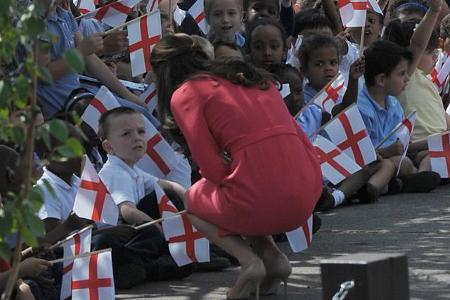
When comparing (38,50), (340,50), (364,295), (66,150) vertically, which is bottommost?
(364,295)

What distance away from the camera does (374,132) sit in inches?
404

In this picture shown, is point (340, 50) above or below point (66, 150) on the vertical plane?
above

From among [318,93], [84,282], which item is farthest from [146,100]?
[84,282]

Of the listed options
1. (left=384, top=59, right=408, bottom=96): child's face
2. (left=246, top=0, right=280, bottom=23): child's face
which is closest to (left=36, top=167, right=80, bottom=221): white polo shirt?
(left=384, top=59, right=408, bottom=96): child's face

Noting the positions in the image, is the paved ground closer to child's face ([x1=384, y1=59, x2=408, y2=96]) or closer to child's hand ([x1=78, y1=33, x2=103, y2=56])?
child's face ([x1=384, y1=59, x2=408, y2=96])

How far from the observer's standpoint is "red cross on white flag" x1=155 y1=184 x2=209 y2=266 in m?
7.19

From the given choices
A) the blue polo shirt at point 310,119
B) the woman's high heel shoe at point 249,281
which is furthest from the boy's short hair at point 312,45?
the woman's high heel shoe at point 249,281

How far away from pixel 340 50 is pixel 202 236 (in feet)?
13.3

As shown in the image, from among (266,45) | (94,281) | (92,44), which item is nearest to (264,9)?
(266,45)

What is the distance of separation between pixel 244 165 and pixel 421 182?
396 cm

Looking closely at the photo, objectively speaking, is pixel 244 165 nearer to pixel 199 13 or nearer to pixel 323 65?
pixel 323 65

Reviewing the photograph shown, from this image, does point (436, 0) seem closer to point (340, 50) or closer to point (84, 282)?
point (340, 50)

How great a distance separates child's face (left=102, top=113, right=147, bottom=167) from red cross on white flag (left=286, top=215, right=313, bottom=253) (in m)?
0.98

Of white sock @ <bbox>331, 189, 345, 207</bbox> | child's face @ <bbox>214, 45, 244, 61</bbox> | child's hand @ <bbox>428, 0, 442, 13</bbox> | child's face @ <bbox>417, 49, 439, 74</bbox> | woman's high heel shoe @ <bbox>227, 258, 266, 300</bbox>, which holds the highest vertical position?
child's hand @ <bbox>428, 0, 442, 13</bbox>
